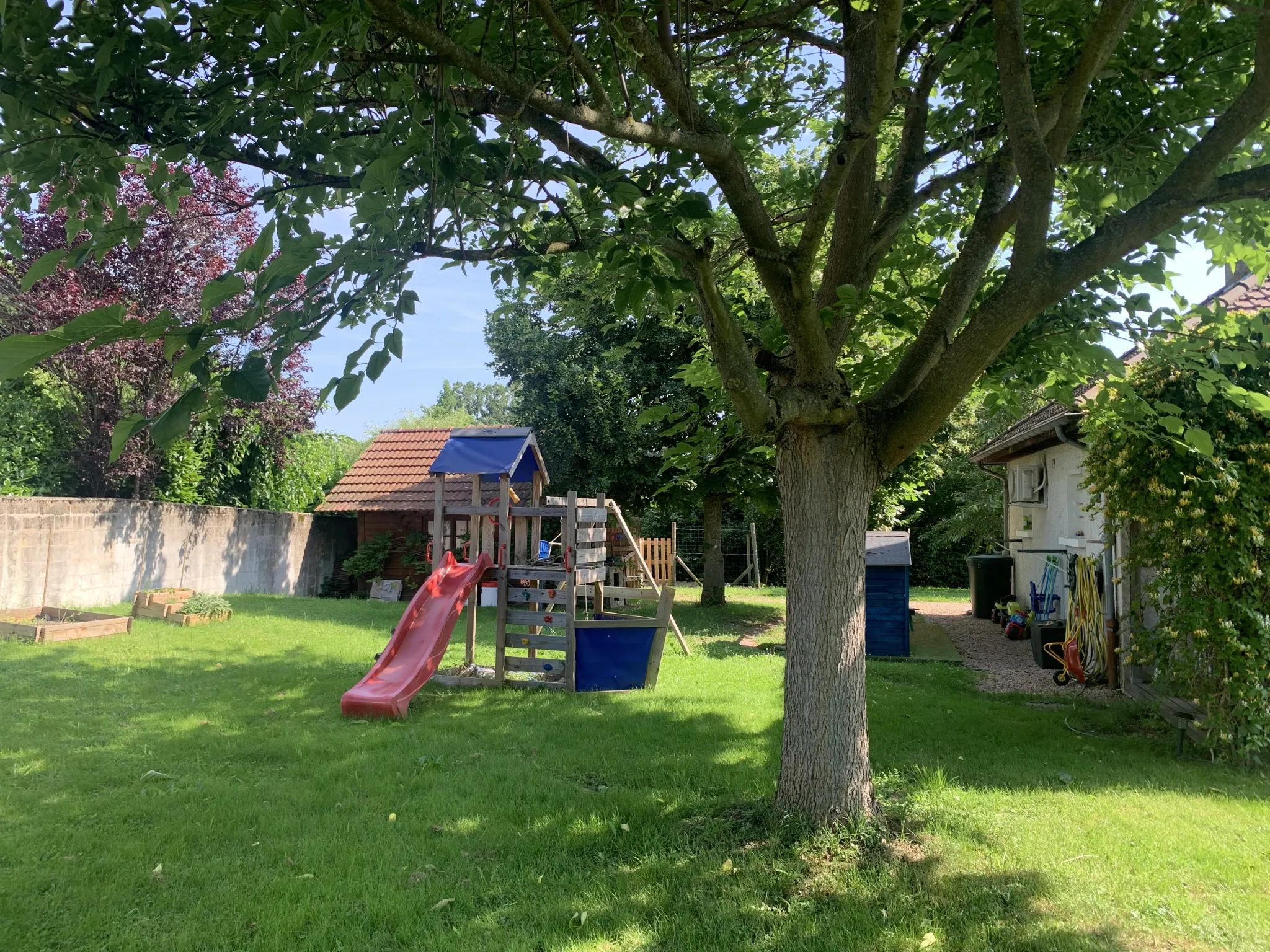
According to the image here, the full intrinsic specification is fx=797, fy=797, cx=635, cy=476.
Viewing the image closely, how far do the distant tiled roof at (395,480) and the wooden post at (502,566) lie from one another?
8.84 m

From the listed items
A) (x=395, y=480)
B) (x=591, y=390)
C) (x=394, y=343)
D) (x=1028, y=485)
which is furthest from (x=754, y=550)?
(x=394, y=343)

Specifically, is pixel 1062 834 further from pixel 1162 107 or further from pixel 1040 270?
pixel 1162 107

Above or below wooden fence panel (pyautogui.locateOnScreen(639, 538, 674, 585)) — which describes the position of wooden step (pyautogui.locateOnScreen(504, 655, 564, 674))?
below

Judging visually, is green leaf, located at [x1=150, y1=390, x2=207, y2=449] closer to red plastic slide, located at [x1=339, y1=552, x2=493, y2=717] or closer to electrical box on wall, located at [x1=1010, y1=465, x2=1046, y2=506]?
red plastic slide, located at [x1=339, y1=552, x2=493, y2=717]

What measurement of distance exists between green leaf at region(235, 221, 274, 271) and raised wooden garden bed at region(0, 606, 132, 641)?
10296 mm

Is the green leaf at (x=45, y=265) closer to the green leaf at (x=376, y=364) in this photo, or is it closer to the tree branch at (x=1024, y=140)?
the green leaf at (x=376, y=364)

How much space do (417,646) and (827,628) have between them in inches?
209

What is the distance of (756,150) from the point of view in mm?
5887

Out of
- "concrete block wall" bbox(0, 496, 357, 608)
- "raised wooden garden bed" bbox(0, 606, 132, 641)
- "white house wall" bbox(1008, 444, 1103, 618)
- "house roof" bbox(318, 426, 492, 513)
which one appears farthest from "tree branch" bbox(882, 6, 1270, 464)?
"house roof" bbox(318, 426, 492, 513)

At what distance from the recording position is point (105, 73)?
269 centimetres

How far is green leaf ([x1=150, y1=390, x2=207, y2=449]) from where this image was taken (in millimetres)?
1445

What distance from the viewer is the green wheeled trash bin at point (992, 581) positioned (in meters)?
16.5

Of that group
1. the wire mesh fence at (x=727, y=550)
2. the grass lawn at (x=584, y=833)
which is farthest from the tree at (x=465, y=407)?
the grass lawn at (x=584, y=833)

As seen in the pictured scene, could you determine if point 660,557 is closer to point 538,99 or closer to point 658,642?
point 658,642
